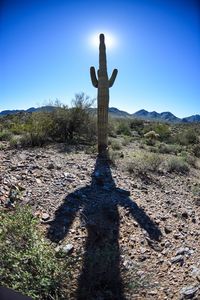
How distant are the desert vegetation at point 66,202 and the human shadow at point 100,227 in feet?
0.06

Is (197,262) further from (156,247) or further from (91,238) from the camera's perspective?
(91,238)

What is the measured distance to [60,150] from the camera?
372 inches

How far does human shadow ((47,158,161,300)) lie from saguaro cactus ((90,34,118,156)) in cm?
197

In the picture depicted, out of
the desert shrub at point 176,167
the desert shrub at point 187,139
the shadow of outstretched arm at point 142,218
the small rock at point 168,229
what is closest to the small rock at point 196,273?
the shadow of outstretched arm at point 142,218

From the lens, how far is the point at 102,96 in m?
9.77

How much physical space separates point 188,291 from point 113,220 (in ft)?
6.22

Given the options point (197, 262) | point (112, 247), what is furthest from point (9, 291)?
point (197, 262)

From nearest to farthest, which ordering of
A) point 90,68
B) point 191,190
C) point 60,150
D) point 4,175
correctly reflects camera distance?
1. point 4,175
2. point 191,190
3. point 60,150
4. point 90,68

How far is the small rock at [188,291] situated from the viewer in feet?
12.1

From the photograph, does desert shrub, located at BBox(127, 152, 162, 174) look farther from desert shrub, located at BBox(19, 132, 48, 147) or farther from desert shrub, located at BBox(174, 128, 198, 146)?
desert shrub, located at BBox(174, 128, 198, 146)

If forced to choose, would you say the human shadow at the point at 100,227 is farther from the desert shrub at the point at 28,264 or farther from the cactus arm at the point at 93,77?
the cactus arm at the point at 93,77

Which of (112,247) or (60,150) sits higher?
(60,150)

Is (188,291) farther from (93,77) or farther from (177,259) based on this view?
(93,77)

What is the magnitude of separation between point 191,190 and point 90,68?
531 cm
